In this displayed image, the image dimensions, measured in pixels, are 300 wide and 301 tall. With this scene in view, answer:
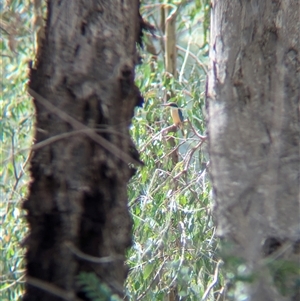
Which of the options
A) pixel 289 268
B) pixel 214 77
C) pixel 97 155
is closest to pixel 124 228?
pixel 97 155

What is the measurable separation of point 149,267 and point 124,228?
4.29ft

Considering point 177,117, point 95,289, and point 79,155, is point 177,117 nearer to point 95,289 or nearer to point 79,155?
point 79,155

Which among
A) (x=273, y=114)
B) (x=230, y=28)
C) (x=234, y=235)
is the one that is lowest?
(x=234, y=235)

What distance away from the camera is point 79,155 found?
1529mm

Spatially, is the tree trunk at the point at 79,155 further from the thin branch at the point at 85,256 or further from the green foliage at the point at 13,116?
the green foliage at the point at 13,116

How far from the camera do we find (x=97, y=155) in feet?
5.06

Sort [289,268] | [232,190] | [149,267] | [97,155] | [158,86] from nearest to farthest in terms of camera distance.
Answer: [289,268] → [97,155] → [232,190] → [149,267] → [158,86]

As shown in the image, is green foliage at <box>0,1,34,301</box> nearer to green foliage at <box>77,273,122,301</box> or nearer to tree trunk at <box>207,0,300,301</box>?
tree trunk at <box>207,0,300,301</box>

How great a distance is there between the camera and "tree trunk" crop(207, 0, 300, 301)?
1864 mm

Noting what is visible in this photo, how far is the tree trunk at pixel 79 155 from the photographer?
1518 millimetres

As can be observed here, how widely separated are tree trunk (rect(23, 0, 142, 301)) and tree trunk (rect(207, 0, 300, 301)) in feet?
1.21

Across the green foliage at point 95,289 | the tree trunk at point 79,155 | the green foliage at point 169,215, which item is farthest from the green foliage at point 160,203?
the green foliage at point 95,289

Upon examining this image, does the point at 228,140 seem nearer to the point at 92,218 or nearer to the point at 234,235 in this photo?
the point at 234,235

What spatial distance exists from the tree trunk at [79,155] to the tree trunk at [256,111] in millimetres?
368
